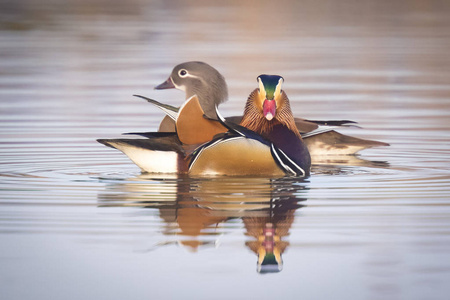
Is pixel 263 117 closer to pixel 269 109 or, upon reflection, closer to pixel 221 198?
pixel 269 109

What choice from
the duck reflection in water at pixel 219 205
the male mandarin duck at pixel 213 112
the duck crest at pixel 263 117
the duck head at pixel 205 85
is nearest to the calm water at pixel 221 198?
the duck reflection in water at pixel 219 205

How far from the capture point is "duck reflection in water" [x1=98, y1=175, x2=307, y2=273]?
6.81 metres

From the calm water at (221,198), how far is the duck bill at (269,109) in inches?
22.5

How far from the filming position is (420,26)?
1199 inches

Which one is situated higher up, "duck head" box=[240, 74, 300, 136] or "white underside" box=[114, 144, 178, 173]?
"duck head" box=[240, 74, 300, 136]

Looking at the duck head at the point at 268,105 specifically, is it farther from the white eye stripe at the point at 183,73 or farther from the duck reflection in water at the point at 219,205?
the white eye stripe at the point at 183,73

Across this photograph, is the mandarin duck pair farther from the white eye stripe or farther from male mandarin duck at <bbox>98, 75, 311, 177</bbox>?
the white eye stripe

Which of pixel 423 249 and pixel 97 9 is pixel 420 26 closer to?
pixel 97 9

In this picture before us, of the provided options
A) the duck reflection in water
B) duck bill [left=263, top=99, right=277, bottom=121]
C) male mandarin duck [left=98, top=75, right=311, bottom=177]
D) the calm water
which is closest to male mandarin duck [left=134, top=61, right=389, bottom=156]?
the calm water

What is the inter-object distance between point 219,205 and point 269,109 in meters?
1.72

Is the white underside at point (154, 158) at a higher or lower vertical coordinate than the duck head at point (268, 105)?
lower

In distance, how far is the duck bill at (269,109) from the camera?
31.2 ft

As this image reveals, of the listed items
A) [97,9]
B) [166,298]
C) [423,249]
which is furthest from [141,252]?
[97,9]

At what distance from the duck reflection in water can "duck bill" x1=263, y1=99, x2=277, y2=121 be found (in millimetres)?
560
